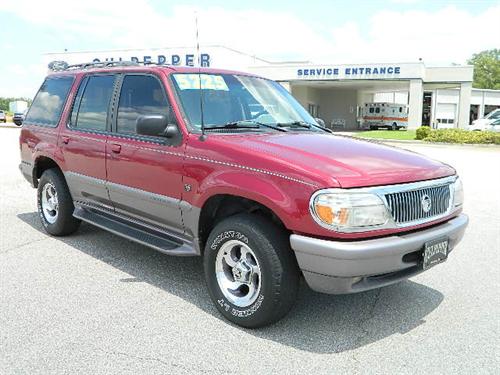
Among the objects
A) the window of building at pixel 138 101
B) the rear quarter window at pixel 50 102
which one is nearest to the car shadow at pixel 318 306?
the window of building at pixel 138 101

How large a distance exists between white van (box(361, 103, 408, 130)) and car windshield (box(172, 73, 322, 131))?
45551mm

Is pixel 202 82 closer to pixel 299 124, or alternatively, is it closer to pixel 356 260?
pixel 299 124

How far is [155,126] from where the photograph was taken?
4.02 meters

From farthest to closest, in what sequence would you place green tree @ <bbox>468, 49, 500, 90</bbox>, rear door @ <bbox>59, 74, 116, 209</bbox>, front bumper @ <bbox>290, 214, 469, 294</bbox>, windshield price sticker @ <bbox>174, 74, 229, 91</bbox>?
green tree @ <bbox>468, 49, 500, 90</bbox>
rear door @ <bbox>59, 74, 116, 209</bbox>
windshield price sticker @ <bbox>174, 74, 229, 91</bbox>
front bumper @ <bbox>290, 214, 469, 294</bbox>

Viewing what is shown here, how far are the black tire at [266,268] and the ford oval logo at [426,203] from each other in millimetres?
997

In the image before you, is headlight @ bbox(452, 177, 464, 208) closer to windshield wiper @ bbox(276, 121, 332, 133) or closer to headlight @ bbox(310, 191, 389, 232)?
headlight @ bbox(310, 191, 389, 232)

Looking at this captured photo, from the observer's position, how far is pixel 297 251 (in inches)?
130

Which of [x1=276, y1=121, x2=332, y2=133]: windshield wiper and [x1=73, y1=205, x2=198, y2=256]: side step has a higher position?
[x1=276, y1=121, x2=332, y2=133]: windshield wiper

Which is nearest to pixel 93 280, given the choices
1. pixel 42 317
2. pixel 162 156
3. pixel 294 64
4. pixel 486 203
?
pixel 42 317

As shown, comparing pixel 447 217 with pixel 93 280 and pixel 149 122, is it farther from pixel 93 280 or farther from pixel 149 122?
pixel 93 280

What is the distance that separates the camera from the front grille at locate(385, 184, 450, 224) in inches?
132

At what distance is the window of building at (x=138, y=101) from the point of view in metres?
4.47

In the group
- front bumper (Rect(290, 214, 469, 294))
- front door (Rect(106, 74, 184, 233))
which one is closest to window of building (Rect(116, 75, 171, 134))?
front door (Rect(106, 74, 184, 233))

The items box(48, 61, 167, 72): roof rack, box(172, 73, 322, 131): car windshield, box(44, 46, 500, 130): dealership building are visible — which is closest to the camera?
box(172, 73, 322, 131): car windshield
